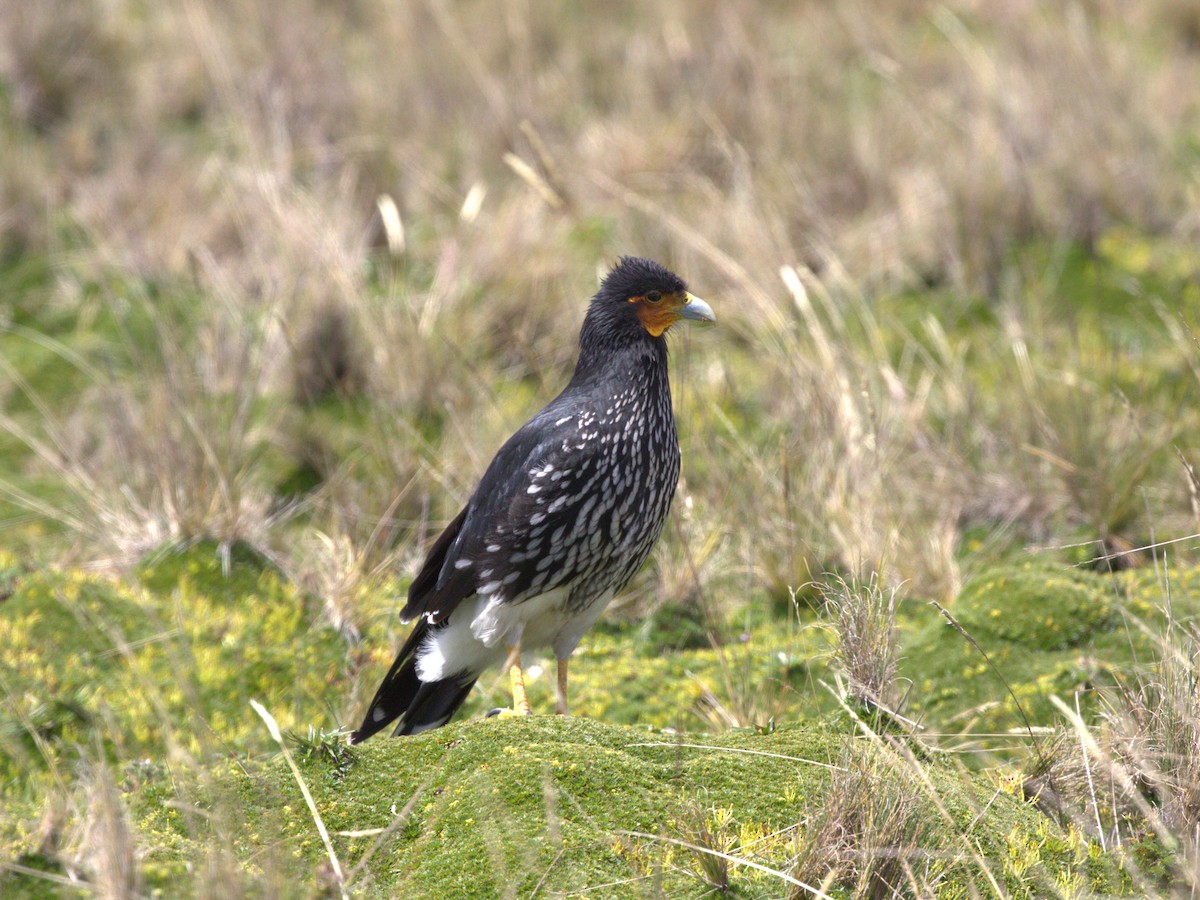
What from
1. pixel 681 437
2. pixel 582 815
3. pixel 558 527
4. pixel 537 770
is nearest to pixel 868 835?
pixel 582 815

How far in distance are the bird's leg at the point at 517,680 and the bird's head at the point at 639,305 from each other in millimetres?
961

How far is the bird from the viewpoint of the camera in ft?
11.9

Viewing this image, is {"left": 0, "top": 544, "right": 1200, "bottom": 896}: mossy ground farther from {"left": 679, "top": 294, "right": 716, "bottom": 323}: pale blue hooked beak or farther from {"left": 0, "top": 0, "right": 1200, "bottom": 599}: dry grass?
{"left": 679, "top": 294, "right": 716, "bottom": 323}: pale blue hooked beak

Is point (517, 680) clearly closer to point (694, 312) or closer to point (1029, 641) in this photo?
point (694, 312)

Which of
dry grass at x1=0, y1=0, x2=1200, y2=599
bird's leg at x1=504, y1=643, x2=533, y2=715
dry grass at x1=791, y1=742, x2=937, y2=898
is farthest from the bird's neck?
dry grass at x1=791, y1=742, x2=937, y2=898

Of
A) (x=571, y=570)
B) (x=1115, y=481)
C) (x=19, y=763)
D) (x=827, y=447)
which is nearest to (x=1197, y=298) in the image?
(x=1115, y=481)

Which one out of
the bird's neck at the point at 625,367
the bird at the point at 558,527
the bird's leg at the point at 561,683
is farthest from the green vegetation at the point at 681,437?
the bird's neck at the point at 625,367

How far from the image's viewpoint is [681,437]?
5.58 metres

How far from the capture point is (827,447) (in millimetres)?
4883

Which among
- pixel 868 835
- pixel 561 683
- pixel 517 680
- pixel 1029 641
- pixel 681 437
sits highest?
pixel 868 835

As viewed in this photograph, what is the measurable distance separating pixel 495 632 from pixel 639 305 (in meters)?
1.06

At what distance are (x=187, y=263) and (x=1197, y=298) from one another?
490 centimetres

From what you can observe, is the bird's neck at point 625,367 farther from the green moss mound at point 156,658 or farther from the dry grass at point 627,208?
the green moss mound at point 156,658

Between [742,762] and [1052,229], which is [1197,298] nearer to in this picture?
[1052,229]
